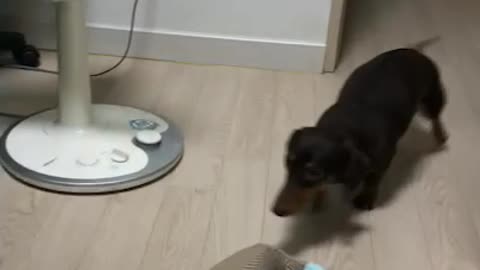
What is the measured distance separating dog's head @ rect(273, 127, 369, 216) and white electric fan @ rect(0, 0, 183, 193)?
17.7 inches

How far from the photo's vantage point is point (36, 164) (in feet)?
5.78

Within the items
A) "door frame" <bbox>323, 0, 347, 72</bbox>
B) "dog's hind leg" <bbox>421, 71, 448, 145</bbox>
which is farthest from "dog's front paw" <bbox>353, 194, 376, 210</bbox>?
"door frame" <bbox>323, 0, 347, 72</bbox>

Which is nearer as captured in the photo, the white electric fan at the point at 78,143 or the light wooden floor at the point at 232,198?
the light wooden floor at the point at 232,198

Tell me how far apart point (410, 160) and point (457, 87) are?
0.53m

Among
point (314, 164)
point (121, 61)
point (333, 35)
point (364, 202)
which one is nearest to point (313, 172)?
point (314, 164)

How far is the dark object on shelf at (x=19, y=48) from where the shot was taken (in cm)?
230

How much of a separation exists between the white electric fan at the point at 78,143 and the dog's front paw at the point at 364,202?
17.9 inches

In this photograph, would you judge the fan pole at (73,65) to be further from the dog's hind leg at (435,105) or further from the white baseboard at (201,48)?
the dog's hind leg at (435,105)

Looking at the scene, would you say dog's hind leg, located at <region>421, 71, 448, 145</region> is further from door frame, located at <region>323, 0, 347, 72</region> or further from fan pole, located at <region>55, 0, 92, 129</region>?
fan pole, located at <region>55, 0, 92, 129</region>

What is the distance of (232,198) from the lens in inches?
68.9

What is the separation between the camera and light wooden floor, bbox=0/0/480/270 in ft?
5.14

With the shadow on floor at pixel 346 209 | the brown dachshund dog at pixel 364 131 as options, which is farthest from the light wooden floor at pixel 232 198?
the brown dachshund dog at pixel 364 131

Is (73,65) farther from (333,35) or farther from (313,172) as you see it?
(333,35)

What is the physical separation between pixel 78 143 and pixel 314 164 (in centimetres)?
68
